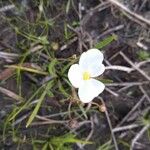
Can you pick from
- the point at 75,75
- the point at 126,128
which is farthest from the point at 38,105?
the point at 126,128

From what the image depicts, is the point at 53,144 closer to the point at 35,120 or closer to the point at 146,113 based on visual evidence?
the point at 35,120

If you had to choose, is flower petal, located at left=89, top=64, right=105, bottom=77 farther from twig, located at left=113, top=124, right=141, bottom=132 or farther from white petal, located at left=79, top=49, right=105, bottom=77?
twig, located at left=113, top=124, right=141, bottom=132

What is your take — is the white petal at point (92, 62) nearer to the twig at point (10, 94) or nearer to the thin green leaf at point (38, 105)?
the thin green leaf at point (38, 105)

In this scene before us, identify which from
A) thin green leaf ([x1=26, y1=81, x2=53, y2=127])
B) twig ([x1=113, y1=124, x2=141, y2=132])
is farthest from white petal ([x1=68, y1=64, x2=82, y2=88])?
twig ([x1=113, y1=124, x2=141, y2=132])

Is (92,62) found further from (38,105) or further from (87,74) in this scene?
(38,105)

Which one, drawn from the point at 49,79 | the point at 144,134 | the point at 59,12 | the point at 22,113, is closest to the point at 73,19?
the point at 59,12

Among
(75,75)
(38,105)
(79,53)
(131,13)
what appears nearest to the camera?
(75,75)
